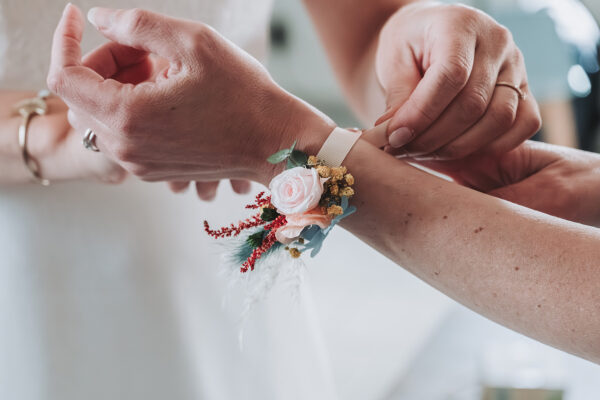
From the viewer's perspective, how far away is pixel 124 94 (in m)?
0.66

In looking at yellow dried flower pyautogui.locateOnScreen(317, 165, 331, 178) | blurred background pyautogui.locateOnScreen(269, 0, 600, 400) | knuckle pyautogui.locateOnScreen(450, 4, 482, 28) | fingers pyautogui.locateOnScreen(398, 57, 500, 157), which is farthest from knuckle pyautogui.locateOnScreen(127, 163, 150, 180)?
blurred background pyautogui.locateOnScreen(269, 0, 600, 400)

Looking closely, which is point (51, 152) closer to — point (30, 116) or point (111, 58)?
point (30, 116)

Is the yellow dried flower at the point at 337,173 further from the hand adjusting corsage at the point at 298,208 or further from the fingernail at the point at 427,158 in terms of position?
the fingernail at the point at 427,158

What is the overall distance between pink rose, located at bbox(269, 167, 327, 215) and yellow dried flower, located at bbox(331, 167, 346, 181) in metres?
0.02

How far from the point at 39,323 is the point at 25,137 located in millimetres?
281

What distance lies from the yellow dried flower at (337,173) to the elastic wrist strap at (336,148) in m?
0.03

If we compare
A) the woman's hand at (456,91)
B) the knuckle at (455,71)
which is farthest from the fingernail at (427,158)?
the knuckle at (455,71)

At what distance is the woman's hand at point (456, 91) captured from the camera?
755mm

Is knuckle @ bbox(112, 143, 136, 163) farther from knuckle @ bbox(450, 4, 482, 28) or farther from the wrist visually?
knuckle @ bbox(450, 4, 482, 28)

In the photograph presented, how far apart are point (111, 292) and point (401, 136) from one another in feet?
1.71

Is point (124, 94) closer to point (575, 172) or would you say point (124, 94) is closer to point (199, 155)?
point (199, 155)

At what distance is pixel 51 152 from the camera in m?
0.90

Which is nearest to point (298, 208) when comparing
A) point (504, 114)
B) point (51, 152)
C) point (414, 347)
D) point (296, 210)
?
point (296, 210)

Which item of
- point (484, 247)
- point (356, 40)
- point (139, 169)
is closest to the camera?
point (484, 247)
